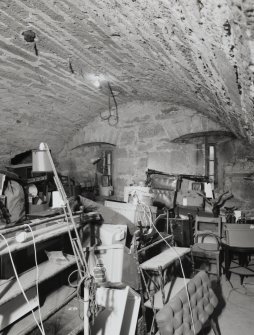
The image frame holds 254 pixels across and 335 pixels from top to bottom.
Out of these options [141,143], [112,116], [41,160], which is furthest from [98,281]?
[112,116]

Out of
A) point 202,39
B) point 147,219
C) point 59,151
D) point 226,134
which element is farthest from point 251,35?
point 59,151

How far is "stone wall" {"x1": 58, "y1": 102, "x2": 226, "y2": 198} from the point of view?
5746mm

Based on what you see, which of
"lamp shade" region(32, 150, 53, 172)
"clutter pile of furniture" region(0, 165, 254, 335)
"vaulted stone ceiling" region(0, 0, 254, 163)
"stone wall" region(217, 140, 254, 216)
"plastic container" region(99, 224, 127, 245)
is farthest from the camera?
"stone wall" region(217, 140, 254, 216)

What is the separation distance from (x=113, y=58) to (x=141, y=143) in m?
2.88

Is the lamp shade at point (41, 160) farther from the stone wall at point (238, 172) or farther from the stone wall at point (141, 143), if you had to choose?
the stone wall at point (238, 172)

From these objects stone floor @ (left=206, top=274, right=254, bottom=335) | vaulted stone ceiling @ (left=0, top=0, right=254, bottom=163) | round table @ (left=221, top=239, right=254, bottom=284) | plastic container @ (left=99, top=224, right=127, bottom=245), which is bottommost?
stone floor @ (left=206, top=274, right=254, bottom=335)

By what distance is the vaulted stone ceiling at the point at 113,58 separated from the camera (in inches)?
53.2

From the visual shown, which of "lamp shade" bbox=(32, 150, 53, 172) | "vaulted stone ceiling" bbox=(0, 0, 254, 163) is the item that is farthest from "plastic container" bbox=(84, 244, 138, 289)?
"vaulted stone ceiling" bbox=(0, 0, 254, 163)

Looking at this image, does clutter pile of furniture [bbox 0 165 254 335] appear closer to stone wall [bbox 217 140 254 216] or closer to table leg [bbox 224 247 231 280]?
table leg [bbox 224 247 231 280]

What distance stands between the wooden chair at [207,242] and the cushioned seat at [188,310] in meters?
1.02

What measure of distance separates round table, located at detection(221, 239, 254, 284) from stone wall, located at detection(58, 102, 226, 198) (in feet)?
5.70

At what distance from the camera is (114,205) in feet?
12.3

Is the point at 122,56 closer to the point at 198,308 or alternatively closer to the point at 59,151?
the point at 198,308

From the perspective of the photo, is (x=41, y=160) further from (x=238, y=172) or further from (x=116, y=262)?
(x=238, y=172)
